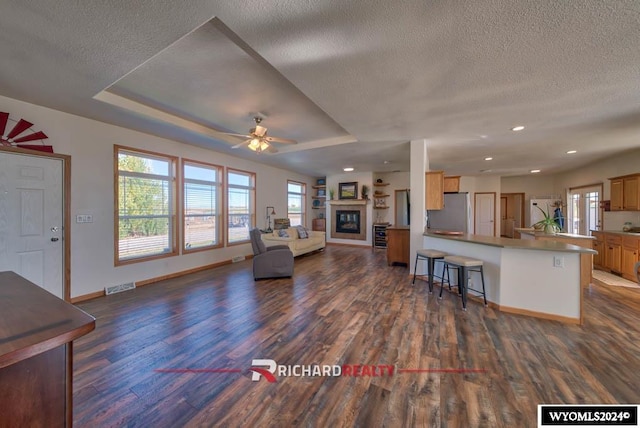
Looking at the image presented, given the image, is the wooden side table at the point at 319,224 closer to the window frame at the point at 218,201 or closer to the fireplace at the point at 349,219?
the fireplace at the point at 349,219

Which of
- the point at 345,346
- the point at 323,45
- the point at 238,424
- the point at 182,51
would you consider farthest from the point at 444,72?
the point at 238,424

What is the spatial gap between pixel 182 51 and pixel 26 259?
327 centimetres

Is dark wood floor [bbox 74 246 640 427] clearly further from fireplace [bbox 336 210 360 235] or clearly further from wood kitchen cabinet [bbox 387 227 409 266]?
fireplace [bbox 336 210 360 235]

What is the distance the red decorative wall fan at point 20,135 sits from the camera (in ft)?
9.28

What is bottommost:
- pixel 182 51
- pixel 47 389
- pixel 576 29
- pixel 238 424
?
pixel 238 424

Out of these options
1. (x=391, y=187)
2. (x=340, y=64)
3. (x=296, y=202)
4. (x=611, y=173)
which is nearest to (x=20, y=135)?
(x=340, y=64)

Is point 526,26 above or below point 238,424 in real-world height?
above

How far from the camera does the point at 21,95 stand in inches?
109

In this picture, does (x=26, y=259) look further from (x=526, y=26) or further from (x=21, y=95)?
(x=526, y=26)

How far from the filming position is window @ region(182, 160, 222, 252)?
16.2 ft

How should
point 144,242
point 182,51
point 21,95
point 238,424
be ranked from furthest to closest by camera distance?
point 144,242 < point 21,95 < point 182,51 < point 238,424

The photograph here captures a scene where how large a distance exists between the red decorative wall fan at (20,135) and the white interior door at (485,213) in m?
11.1

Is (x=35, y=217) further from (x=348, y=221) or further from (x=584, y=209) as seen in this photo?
(x=584, y=209)

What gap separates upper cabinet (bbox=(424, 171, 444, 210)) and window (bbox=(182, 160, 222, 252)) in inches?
178
